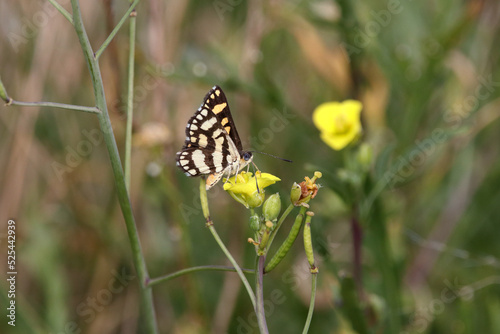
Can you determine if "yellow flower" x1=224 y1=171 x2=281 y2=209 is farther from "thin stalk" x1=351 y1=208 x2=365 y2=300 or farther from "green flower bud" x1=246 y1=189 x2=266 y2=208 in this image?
"thin stalk" x1=351 y1=208 x2=365 y2=300

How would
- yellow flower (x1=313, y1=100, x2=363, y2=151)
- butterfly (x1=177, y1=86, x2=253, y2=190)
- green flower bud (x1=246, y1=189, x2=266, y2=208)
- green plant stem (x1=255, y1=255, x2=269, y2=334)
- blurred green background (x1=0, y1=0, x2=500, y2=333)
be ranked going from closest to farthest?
green plant stem (x1=255, y1=255, x2=269, y2=334) → green flower bud (x1=246, y1=189, x2=266, y2=208) → butterfly (x1=177, y1=86, x2=253, y2=190) → yellow flower (x1=313, y1=100, x2=363, y2=151) → blurred green background (x1=0, y1=0, x2=500, y2=333)

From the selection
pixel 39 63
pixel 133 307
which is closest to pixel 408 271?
pixel 133 307

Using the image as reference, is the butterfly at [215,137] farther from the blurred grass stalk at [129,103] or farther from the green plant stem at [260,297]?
the green plant stem at [260,297]

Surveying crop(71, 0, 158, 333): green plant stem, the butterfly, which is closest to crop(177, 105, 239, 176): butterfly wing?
the butterfly

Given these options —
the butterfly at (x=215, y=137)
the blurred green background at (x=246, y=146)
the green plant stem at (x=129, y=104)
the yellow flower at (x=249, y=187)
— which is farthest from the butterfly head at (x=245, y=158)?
the blurred green background at (x=246, y=146)

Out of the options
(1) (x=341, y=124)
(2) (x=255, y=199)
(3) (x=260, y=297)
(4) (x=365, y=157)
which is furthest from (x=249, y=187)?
(1) (x=341, y=124)

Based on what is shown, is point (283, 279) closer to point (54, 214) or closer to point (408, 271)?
point (408, 271)

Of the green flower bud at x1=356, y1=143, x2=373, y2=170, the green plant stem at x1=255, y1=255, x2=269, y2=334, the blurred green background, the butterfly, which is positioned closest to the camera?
the green plant stem at x1=255, y1=255, x2=269, y2=334
